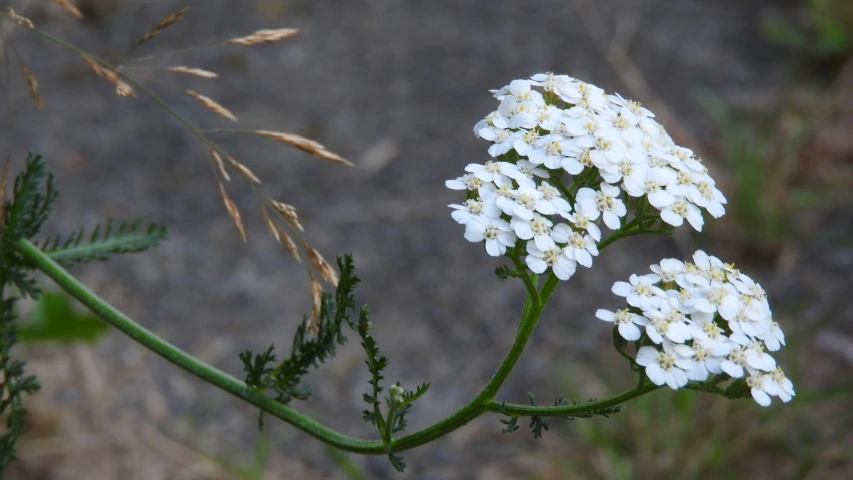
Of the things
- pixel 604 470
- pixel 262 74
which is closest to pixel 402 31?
pixel 262 74

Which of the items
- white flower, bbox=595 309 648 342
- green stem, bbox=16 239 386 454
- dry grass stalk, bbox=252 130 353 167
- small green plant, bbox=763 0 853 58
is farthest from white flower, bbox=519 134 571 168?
small green plant, bbox=763 0 853 58

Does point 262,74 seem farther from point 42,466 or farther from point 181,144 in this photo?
point 42,466

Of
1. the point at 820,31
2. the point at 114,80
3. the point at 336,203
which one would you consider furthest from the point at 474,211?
the point at 820,31

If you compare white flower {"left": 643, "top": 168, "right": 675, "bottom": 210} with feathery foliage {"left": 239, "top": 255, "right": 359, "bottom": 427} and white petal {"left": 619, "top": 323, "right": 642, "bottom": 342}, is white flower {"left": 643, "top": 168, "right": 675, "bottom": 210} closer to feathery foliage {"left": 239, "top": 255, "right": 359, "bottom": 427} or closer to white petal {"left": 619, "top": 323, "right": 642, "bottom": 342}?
white petal {"left": 619, "top": 323, "right": 642, "bottom": 342}

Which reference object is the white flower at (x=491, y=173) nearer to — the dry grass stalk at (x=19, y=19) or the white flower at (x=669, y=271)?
the white flower at (x=669, y=271)

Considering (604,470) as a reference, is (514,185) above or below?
below
